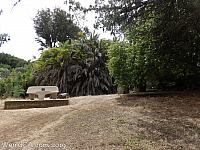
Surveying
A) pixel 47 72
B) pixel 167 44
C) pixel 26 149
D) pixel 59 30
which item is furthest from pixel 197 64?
pixel 59 30

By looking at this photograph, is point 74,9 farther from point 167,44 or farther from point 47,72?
point 47,72

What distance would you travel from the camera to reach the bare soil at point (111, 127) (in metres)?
5.41

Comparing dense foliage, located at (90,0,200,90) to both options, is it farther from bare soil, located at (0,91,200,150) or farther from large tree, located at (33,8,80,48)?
large tree, located at (33,8,80,48)

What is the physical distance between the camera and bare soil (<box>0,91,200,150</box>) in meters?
5.41

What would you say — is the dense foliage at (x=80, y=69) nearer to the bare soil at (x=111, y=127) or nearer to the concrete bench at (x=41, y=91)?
the concrete bench at (x=41, y=91)

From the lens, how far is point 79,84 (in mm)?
14336

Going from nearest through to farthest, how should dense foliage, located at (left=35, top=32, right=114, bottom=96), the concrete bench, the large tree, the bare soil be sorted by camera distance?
the bare soil, the concrete bench, dense foliage, located at (left=35, top=32, right=114, bottom=96), the large tree

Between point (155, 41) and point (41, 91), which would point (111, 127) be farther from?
point (41, 91)

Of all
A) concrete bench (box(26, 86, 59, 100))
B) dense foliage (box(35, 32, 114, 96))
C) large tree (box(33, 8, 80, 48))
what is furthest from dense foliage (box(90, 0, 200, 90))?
large tree (box(33, 8, 80, 48))

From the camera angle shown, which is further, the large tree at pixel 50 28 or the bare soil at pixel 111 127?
the large tree at pixel 50 28

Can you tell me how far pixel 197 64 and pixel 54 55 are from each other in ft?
25.1

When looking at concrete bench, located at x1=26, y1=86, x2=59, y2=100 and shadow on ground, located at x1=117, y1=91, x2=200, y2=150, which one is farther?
concrete bench, located at x1=26, y1=86, x2=59, y2=100

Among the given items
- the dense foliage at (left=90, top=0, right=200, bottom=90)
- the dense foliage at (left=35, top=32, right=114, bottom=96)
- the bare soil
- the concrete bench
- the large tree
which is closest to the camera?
the bare soil

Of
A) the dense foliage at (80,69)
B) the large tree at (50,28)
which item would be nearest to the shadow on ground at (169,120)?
the dense foliage at (80,69)
